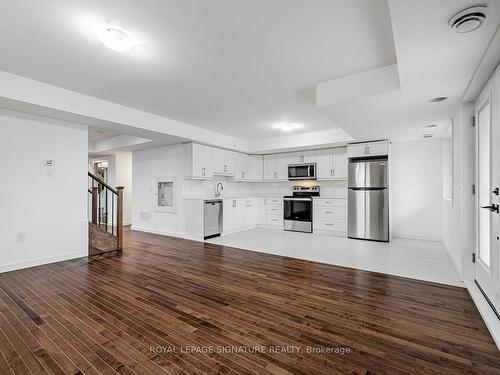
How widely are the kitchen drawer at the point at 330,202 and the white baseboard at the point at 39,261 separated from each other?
5173 millimetres

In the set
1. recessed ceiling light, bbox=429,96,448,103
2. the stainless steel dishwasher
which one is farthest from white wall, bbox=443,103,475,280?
the stainless steel dishwasher

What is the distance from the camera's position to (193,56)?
105 inches

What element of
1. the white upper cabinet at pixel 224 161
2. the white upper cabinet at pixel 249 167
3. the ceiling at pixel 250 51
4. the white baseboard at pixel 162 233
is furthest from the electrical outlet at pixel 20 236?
the white upper cabinet at pixel 249 167

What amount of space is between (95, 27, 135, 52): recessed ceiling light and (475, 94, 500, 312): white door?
11.3 ft

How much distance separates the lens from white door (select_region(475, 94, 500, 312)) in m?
2.20

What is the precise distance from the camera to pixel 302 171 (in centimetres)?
691

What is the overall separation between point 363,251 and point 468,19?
3843 mm

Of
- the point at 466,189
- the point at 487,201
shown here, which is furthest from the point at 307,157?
the point at 487,201

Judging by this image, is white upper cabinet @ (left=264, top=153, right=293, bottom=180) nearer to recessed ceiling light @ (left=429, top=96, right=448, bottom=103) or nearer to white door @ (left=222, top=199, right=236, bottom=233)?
white door @ (left=222, top=199, right=236, bottom=233)

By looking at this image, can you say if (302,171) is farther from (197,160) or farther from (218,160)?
(197,160)

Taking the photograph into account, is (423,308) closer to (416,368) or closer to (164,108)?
(416,368)

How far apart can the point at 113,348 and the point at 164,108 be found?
3.70 metres

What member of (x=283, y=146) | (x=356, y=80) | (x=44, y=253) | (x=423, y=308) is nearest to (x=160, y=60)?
(x=356, y=80)

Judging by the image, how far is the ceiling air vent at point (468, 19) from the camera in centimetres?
157
